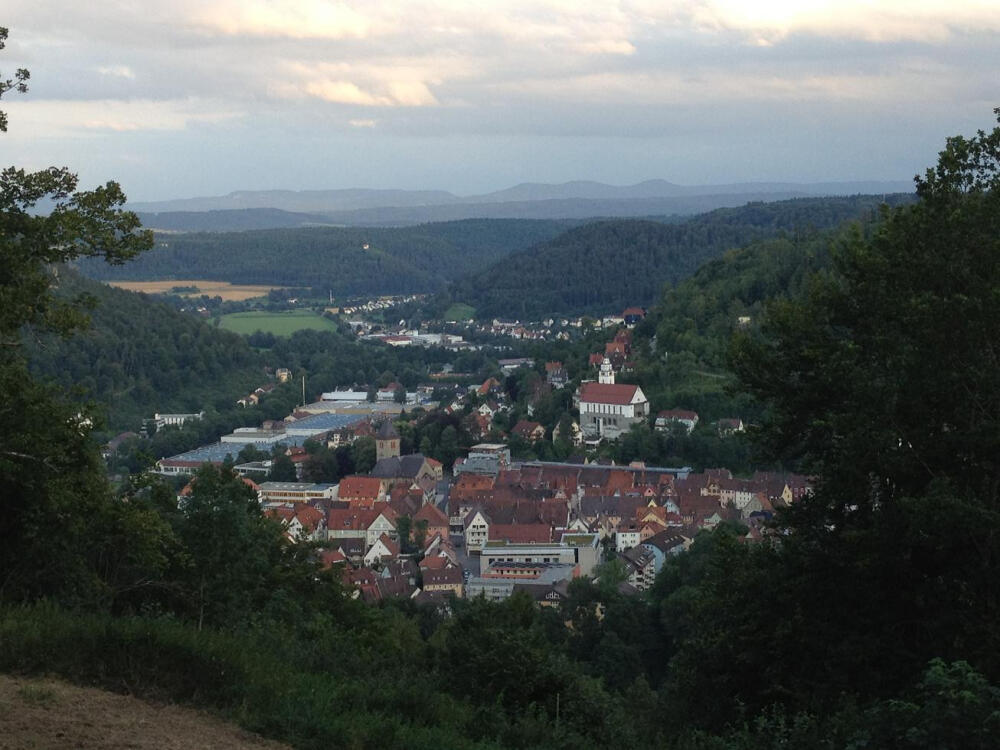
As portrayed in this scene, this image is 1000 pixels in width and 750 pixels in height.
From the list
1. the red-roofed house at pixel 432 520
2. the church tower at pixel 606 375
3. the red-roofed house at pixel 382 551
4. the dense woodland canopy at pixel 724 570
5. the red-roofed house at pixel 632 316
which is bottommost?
the red-roofed house at pixel 432 520

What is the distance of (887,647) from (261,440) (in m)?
60.1

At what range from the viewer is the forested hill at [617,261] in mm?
124375

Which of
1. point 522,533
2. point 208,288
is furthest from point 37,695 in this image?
point 208,288

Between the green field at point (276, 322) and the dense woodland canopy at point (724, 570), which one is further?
the green field at point (276, 322)

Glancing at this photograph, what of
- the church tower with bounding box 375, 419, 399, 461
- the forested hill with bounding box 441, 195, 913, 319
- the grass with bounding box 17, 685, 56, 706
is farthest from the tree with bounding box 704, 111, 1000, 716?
the forested hill with bounding box 441, 195, 913, 319

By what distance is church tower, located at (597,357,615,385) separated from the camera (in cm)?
6500

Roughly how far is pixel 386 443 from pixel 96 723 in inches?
2099

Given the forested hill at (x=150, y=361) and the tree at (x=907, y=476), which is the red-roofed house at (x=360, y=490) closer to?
the forested hill at (x=150, y=361)

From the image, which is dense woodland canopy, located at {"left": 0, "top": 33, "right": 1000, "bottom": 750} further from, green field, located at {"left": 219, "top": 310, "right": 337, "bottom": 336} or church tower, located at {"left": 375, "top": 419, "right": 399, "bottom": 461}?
green field, located at {"left": 219, "top": 310, "right": 337, "bottom": 336}

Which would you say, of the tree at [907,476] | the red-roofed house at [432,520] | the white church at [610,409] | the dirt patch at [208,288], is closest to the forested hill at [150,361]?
the white church at [610,409]

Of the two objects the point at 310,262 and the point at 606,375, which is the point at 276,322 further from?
the point at 606,375

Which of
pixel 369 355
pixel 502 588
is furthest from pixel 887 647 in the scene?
pixel 369 355

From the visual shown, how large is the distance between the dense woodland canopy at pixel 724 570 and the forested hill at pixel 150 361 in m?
63.8

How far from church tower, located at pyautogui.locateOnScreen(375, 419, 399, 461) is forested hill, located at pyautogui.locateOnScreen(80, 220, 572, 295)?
97.0m
